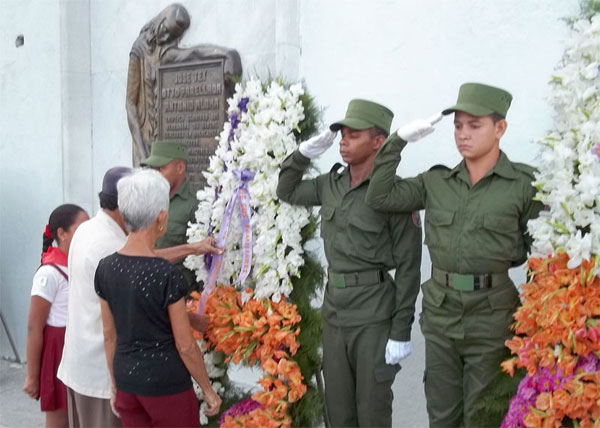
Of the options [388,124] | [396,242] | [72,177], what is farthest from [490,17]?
[72,177]

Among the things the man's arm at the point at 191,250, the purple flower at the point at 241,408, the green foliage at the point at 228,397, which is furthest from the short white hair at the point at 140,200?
the green foliage at the point at 228,397

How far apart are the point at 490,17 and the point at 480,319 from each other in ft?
6.15

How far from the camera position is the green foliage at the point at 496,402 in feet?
8.61

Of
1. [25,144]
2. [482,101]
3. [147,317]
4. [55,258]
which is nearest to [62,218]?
[55,258]

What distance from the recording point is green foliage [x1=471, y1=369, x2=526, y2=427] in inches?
103

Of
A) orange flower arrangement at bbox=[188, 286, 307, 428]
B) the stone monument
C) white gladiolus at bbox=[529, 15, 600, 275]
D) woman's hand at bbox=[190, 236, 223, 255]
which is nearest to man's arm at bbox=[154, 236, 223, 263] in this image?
woman's hand at bbox=[190, 236, 223, 255]

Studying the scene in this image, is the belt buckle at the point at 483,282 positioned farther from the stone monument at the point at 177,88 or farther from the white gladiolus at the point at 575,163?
the stone monument at the point at 177,88

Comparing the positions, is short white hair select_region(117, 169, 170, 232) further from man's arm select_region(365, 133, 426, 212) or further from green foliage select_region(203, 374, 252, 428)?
green foliage select_region(203, 374, 252, 428)

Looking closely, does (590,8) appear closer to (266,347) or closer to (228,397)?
(266,347)

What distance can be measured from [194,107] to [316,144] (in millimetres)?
2241

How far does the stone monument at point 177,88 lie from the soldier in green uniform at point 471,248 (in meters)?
2.40

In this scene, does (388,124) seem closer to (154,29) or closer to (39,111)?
(154,29)

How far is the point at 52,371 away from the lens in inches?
142

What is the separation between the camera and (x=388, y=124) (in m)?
3.19
